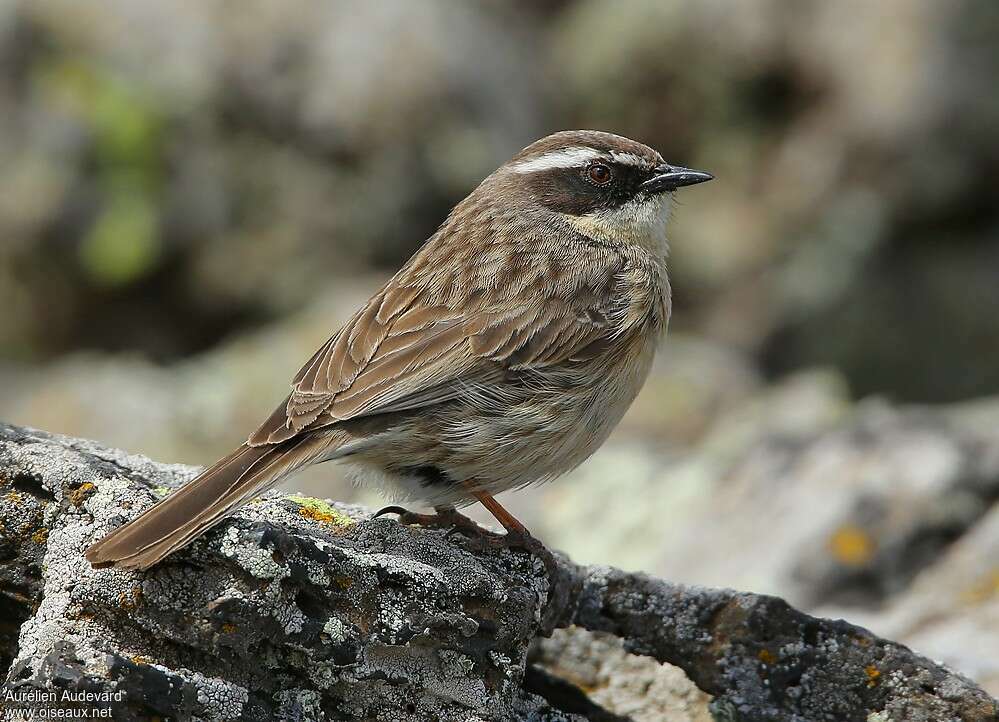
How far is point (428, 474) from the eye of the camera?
18.0ft

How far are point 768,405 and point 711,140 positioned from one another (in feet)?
14.8

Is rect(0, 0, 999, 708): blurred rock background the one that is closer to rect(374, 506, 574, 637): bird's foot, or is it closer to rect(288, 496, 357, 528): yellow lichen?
rect(374, 506, 574, 637): bird's foot

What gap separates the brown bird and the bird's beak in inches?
6.9

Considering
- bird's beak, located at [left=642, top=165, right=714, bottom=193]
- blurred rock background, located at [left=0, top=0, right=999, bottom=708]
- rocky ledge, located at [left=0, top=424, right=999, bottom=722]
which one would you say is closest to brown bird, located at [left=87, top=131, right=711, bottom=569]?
bird's beak, located at [left=642, top=165, right=714, bottom=193]

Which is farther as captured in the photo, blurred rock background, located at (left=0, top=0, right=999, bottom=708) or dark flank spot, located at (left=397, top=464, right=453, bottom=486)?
blurred rock background, located at (left=0, top=0, right=999, bottom=708)

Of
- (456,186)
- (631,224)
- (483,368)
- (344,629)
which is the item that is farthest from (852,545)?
(456,186)

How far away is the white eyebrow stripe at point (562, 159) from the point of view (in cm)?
679

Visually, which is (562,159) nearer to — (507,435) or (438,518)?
(507,435)

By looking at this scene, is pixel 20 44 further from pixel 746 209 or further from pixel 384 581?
pixel 384 581

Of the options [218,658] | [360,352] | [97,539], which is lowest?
[218,658]

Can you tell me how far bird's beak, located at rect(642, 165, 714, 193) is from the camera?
675cm

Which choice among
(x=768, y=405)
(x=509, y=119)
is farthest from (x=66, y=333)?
(x=768, y=405)

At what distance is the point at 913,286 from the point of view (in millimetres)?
13219

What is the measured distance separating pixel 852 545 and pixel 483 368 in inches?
106
